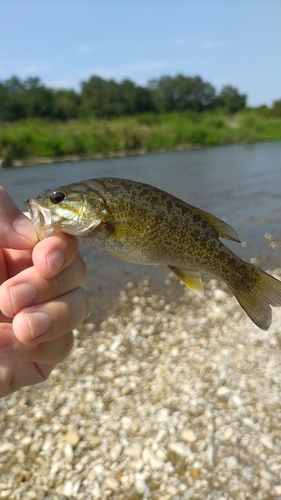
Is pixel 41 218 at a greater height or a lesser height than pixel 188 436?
greater

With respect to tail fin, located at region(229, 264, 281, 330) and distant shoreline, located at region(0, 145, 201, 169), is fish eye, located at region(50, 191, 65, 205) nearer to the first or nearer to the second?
tail fin, located at region(229, 264, 281, 330)

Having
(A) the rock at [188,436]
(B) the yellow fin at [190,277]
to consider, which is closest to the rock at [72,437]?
(A) the rock at [188,436]

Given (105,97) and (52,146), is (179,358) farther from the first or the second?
(105,97)

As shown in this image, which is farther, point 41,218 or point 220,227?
point 220,227

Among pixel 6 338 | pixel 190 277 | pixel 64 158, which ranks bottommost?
pixel 64 158

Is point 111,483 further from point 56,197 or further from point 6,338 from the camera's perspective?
point 56,197

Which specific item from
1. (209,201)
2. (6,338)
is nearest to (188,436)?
(6,338)

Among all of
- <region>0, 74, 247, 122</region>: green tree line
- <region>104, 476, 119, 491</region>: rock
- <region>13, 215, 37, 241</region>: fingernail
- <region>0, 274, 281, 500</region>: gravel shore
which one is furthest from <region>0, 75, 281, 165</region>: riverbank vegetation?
<region>13, 215, 37, 241</region>: fingernail

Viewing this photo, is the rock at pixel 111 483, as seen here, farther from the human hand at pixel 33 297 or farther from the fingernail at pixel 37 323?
the fingernail at pixel 37 323
